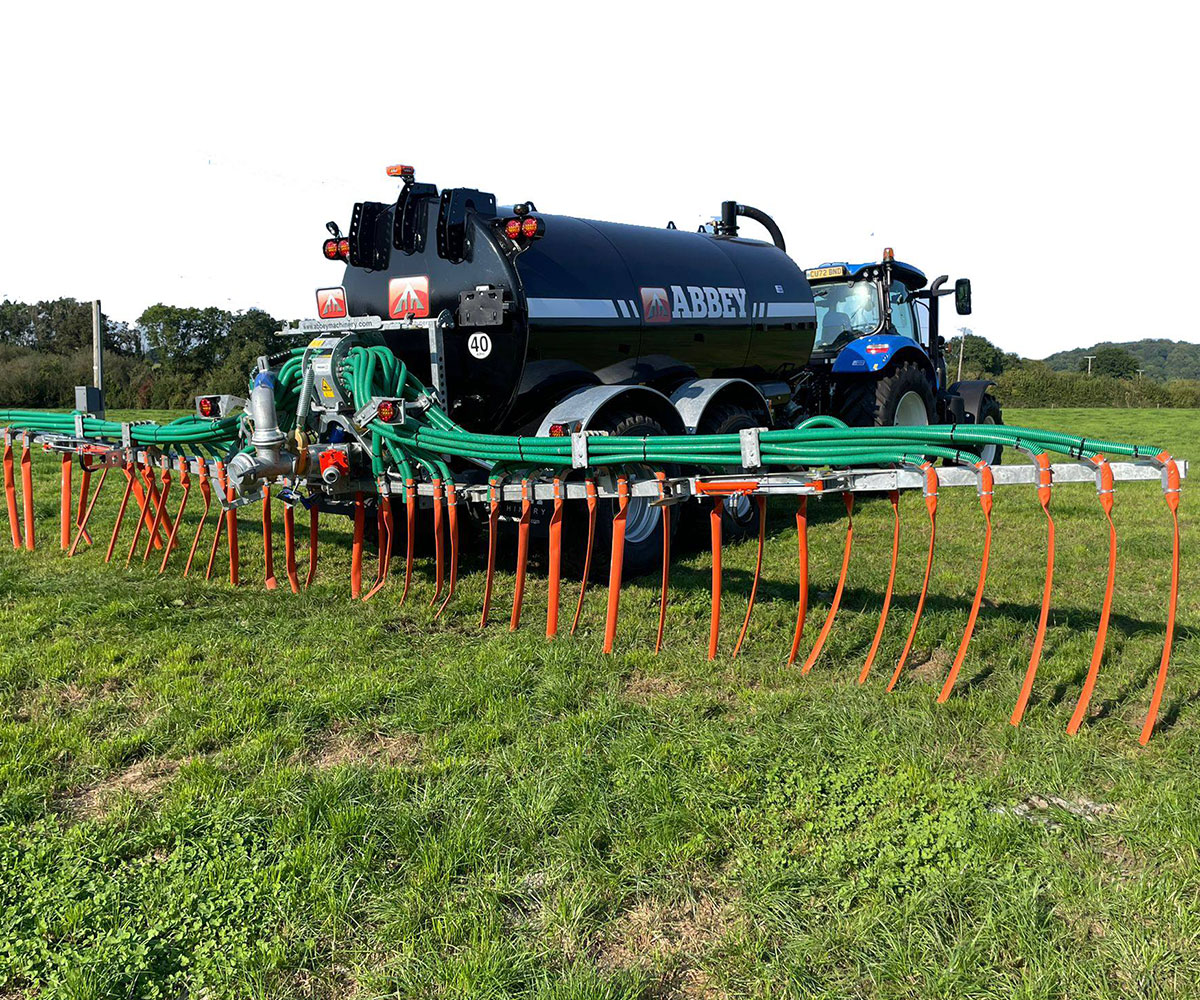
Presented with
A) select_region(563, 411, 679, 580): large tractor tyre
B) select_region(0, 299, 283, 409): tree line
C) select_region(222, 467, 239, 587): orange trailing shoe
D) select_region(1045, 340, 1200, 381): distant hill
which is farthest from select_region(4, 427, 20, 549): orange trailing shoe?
select_region(1045, 340, 1200, 381): distant hill

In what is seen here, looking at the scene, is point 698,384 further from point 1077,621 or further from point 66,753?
point 66,753

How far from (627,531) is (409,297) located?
189 centimetres

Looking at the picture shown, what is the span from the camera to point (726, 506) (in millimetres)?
6602

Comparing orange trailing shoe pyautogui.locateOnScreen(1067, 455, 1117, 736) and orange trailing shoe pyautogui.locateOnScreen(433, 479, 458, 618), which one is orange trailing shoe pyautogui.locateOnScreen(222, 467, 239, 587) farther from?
orange trailing shoe pyautogui.locateOnScreen(1067, 455, 1117, 736)

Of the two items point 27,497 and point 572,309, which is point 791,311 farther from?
point 27,497

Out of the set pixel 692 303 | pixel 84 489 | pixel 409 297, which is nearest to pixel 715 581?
pixel 409 297

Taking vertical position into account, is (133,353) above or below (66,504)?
above

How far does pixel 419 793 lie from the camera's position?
3027 mm

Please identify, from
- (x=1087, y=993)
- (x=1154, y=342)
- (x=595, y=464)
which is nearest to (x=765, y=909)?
(x=1087, y=993)

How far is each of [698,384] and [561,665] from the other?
286 centimetres

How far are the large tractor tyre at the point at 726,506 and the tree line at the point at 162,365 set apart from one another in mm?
15801

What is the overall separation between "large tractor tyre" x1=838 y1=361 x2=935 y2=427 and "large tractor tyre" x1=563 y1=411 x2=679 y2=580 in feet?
10.1

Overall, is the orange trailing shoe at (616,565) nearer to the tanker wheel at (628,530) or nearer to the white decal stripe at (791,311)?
the tanker wheel at (628,530)

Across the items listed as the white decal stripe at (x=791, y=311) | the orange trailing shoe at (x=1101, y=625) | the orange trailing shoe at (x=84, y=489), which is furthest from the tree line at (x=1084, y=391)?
the orange trailing shoe at (x=1101, y=625)
